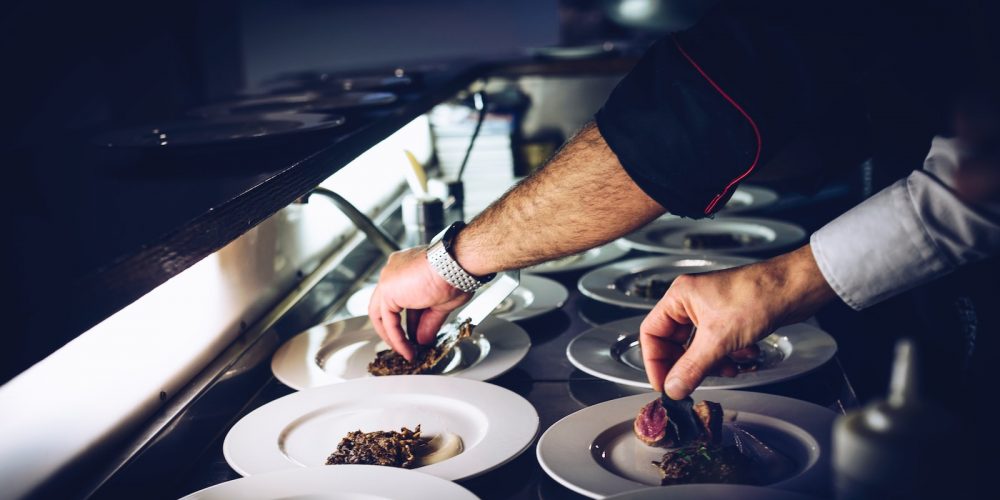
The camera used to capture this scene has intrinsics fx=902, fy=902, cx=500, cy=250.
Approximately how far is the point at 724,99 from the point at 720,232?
1198mm

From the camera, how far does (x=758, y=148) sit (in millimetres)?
1321

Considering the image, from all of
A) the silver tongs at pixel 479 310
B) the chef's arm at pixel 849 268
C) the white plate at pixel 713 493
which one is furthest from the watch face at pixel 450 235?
the white plate at pixel 713 493

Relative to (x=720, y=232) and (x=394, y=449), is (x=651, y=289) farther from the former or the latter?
(x=394, y=449)

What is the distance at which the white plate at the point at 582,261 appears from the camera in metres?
2.15

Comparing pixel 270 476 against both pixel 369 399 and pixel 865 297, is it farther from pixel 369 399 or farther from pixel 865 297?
pixel 865 297

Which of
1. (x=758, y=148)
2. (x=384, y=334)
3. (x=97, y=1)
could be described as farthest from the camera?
(x=97, y=1)

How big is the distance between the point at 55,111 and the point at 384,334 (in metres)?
3.86

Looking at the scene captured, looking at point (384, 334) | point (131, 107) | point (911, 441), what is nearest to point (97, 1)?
point (131, 107)

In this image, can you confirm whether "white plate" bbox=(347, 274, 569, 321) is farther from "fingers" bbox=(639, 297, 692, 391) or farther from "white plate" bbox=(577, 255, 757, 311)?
"fingers" bbox=(639, 297, 692, 391)

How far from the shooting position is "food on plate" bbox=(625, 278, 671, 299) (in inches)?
74.4

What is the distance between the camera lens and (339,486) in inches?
41.0

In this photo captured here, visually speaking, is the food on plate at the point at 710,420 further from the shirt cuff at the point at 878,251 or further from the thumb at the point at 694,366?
the shirt cuff at the point at 878,251

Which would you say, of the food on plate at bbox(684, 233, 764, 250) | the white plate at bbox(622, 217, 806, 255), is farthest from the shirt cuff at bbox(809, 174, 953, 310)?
the food on plate at bbox(684, 233, 764, 250)

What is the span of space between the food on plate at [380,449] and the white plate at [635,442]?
171 mm
